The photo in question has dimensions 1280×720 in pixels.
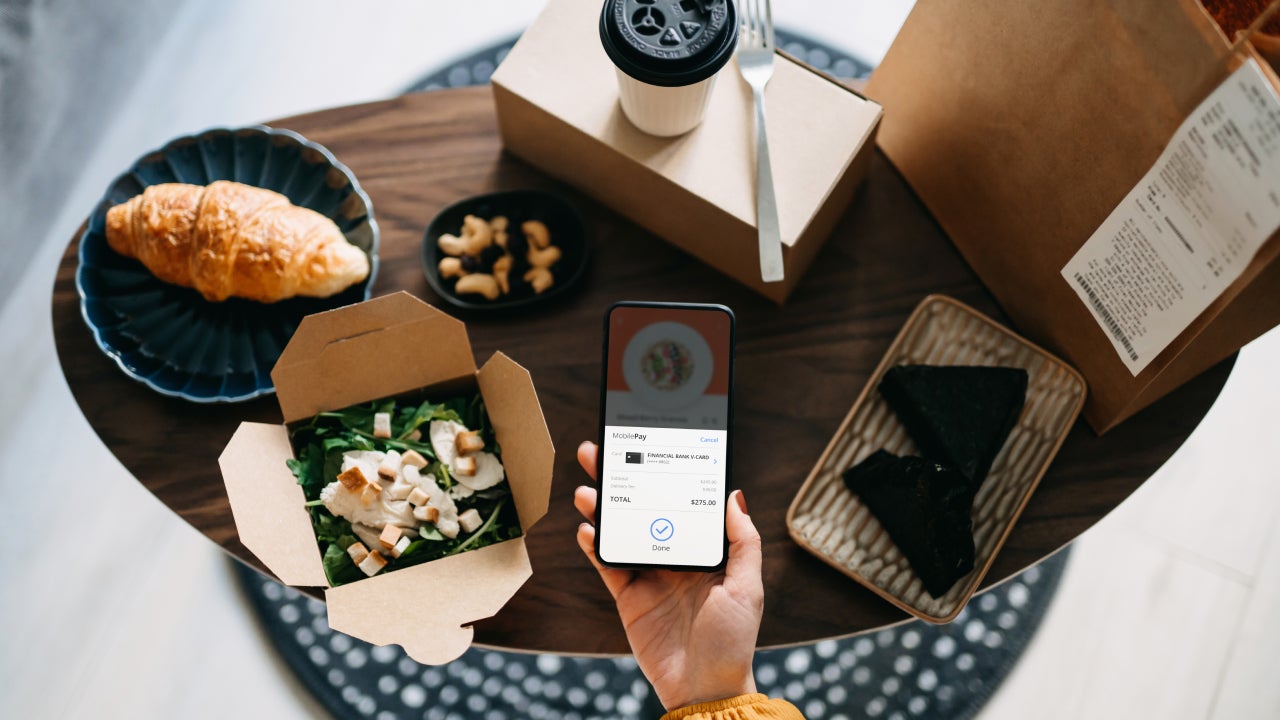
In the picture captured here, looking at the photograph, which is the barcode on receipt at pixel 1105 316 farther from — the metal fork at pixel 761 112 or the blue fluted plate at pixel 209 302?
the blue fluted plate at pixel 209 302

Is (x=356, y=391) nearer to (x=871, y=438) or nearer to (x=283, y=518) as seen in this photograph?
(x=283, y=518)

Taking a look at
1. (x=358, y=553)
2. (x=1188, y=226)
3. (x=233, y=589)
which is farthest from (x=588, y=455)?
(x=233, y=589)

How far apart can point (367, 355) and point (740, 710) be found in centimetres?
56

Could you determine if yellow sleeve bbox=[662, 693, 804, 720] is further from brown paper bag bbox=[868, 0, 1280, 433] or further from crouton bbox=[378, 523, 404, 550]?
brown paper bag bbox=[868, 0, 1280, 433]

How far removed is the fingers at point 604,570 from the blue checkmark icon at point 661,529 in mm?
62

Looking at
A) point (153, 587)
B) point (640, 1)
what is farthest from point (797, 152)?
point (153, 587)

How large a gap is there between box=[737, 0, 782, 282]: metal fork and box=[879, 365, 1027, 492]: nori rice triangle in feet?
0.71

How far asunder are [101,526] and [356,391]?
0.95 meters

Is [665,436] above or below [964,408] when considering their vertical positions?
below

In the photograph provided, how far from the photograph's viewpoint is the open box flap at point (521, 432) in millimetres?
888

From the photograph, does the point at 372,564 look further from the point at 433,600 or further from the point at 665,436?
the point at 665,436

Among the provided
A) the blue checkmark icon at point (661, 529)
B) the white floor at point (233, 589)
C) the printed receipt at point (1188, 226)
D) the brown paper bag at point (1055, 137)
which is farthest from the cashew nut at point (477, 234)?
the white floor at point (233, 589)

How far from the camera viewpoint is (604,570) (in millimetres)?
948

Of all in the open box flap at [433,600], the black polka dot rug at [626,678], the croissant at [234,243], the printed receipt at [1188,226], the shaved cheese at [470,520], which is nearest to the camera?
the printed receipt at [1188,226]
